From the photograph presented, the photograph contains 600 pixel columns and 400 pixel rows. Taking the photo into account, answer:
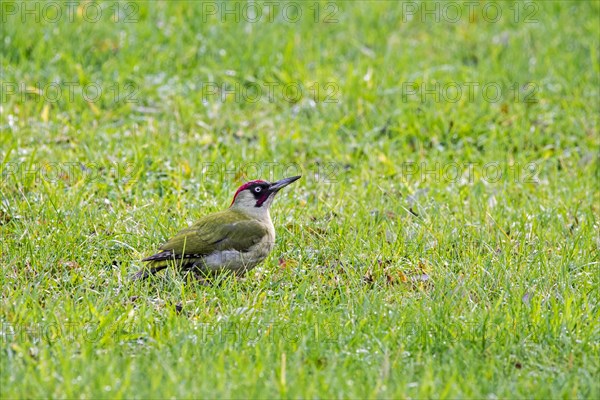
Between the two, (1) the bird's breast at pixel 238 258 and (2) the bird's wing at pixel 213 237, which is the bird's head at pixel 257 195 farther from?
(1) the bird's breast at pixel 238 258

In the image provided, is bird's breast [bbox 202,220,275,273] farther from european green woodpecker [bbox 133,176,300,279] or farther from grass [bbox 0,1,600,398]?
grass [bbox 0,1,600,398]

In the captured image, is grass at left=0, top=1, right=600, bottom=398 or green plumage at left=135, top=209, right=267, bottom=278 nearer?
grass at left=0, top=1, right=600, bottom=398

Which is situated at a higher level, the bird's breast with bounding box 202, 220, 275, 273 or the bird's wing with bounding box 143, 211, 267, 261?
the bird's wing with bounding box 143, 211, 267, 261

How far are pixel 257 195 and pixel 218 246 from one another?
1.66ft

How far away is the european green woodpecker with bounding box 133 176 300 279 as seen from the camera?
6004 mm

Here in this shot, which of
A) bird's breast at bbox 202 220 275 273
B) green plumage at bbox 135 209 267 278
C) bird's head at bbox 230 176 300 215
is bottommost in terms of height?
bird's breast at bbox 202 220 275 273

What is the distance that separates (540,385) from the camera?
4660 millimetres

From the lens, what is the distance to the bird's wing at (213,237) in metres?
6.02

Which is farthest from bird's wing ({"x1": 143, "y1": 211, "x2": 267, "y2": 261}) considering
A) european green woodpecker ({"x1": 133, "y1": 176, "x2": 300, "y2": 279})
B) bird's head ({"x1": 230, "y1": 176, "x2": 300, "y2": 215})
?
bird's head ({"x1": 230, "y1": 176, "x2": 300, "y2": 215})

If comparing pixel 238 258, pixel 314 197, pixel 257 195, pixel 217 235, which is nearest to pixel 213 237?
pixel 217 235

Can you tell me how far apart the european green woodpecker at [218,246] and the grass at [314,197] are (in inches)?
5.7

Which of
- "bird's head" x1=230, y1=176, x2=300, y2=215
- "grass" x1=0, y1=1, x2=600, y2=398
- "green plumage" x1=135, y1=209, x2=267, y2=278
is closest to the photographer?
"grass" x1=0, y1=1, x2=600, y2=398

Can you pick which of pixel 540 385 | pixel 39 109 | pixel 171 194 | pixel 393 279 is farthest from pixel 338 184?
pixel 540 385

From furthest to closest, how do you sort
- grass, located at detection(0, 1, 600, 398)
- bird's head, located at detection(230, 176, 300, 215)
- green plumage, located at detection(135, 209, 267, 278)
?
bird's head, located at detection(230, 176, 300, 215) < green plumage, located at detection(135, 209, 267, 278) < grass, located at detection(0, 1, 600, 398)
